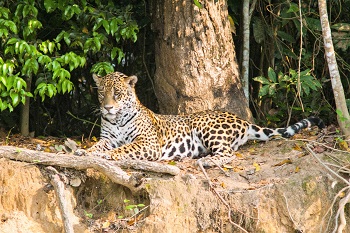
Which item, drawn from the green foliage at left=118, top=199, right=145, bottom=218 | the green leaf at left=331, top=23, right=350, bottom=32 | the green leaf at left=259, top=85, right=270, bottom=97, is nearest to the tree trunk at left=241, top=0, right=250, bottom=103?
the green leaf at left=259, top=85, right=270, bottom=97

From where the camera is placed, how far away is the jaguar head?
11.1 metres

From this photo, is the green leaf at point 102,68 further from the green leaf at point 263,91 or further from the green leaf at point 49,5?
the green leaf at point 263,91

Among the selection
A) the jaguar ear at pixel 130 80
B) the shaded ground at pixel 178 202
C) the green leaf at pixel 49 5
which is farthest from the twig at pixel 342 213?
the green leaf at pixel 49 5

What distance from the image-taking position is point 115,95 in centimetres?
1116

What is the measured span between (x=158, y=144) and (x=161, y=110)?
1403 mm

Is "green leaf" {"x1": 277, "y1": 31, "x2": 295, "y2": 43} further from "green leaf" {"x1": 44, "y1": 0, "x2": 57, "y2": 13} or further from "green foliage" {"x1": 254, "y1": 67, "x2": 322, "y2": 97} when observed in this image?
"green leaf" {"x1": 44, "y1": 0, "x2": 57, "y2": 13}

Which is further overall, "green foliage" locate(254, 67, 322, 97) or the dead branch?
"green foliage" locate(254, 67, 322, 97)

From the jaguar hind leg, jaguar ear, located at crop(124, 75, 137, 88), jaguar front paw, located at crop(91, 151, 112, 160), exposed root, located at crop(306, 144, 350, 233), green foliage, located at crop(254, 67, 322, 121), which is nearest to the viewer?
exposed root, located at crop(306, 144, 350, 233)

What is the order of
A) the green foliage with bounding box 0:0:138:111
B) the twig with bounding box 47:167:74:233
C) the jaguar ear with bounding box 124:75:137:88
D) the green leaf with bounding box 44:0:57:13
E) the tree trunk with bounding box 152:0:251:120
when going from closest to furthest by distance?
the twig with bounding box 47:167:74:233
the green foliage with bounding box 0:0:138:111
the green leaf with bounding box 44:0:57:13
the jaguar ear with bounding box 124:75:137:88
the tree trunk with bounding box 152:0:251:120

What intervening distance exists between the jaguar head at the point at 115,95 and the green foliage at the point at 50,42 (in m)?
0.44

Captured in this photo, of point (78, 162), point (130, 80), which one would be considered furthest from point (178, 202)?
point (130, 80)

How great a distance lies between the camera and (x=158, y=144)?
1125 centimetres

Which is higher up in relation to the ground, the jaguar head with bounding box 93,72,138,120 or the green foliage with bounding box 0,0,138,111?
the green foliage with bounding box 0,0,138,111

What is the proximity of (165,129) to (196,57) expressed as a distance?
134 centimetres
